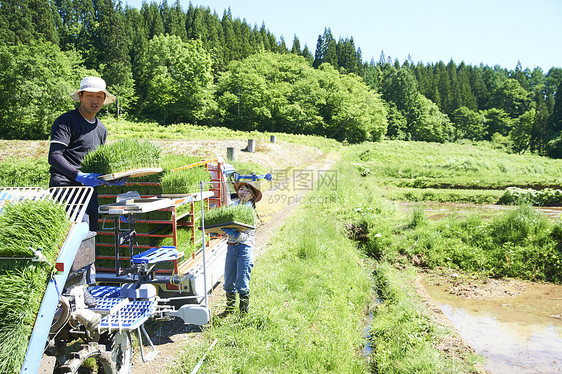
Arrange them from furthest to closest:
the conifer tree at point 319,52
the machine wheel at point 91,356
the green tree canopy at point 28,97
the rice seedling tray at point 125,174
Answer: the conifer tree at point 319,52 → the green tree canopy at point 28,97 → the rice seedling tray at point 125,174 → the machine wheel at point 91,356

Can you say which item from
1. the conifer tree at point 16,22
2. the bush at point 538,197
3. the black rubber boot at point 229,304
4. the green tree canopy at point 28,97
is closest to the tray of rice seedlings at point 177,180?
the black rubber boot at point 229,304

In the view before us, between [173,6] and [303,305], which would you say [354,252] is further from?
[173,6]

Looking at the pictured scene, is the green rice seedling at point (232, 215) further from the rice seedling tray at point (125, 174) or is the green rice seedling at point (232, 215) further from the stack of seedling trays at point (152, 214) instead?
the rice seedling tray at point (125, 174)

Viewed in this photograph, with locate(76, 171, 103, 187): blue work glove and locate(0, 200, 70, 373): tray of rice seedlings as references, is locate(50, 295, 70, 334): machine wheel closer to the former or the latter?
locate(0, 200, 70, 373): tray of rice seedlings

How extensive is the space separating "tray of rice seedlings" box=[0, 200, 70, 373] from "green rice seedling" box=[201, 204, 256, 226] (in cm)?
214

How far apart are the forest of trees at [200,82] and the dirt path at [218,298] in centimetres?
3109

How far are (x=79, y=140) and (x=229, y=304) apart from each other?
9.55 feet

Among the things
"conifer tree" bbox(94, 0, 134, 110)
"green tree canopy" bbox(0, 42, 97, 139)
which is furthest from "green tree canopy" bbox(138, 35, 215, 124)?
"green tree canopy" bbox(0, 42, 97, 139)

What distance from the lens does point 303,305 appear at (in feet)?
20.7

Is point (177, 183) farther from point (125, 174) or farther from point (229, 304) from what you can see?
point (229, 304)

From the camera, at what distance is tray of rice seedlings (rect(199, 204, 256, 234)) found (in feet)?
16.0

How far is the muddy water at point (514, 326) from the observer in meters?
6.38

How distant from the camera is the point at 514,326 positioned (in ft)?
25.3

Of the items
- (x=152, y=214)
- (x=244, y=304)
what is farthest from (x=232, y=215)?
(x=244, y=304)
